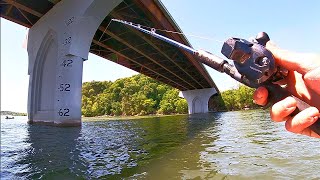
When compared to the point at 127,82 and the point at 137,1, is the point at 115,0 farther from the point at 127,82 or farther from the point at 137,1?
the point at 127,82

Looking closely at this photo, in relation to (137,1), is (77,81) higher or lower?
lower

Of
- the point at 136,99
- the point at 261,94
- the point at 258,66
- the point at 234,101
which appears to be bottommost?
the point at 261,94

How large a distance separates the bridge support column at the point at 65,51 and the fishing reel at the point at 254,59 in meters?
14.3

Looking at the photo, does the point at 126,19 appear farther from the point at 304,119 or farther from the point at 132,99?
the point at 132,99

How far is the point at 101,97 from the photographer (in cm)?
9375

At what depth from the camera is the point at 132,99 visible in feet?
280

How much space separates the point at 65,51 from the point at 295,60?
15282mm

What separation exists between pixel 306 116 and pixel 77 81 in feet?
48.5

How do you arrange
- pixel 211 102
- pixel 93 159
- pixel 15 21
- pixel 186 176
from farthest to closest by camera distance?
pixel 211 102, pixel 15 21, pixel 93 159, pixel 186 176

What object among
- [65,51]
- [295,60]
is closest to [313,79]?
[295,60]

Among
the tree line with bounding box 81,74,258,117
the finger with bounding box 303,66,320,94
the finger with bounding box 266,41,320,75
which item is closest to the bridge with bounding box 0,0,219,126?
the finger with bounding box 266,41,320,75

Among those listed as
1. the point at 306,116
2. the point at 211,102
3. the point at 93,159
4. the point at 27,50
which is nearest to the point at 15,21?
the point at 27,50

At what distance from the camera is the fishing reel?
1.33m

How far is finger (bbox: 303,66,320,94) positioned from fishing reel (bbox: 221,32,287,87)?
17 centimetres
